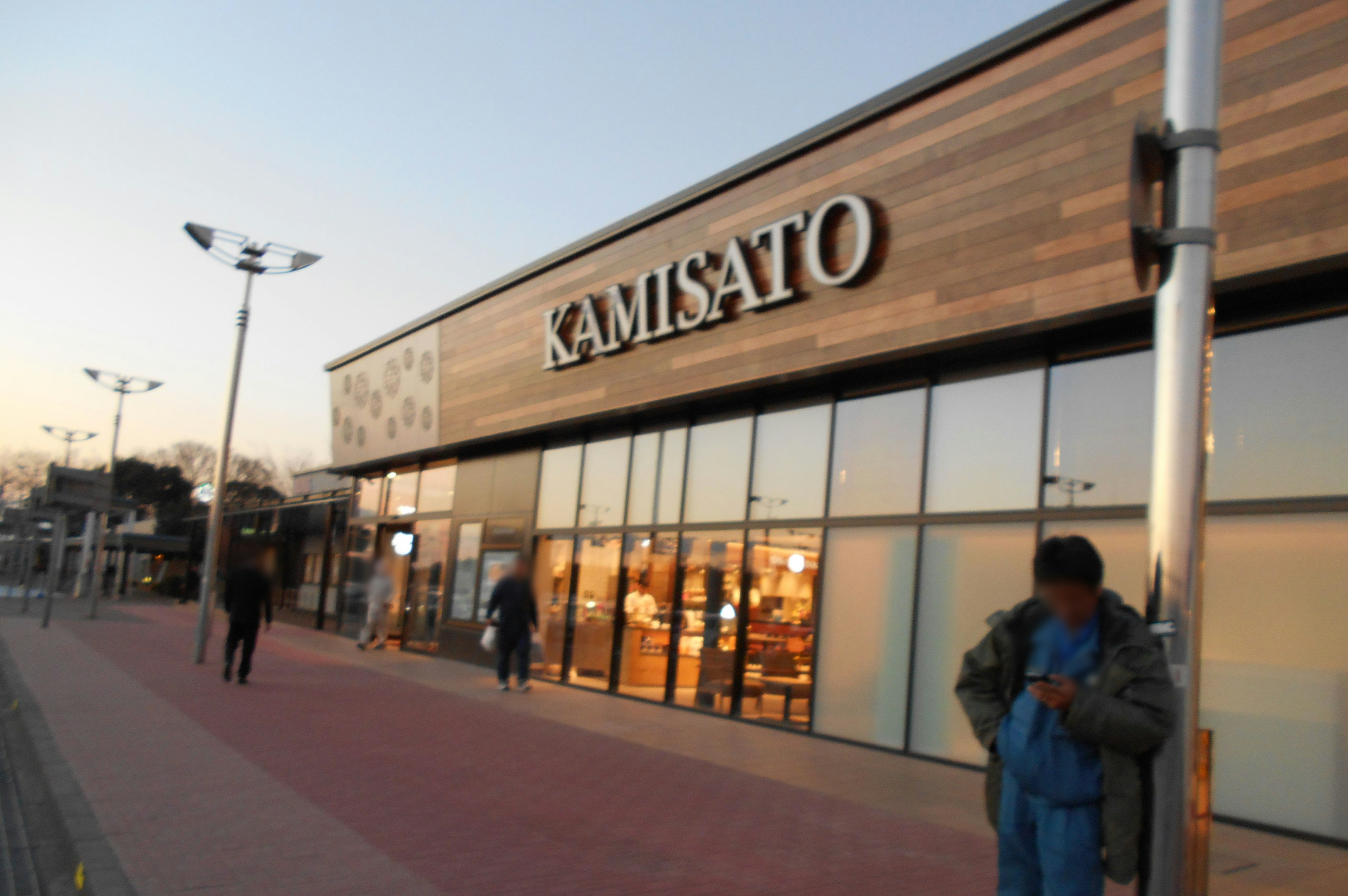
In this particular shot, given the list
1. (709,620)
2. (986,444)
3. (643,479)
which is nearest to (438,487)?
(643,479)

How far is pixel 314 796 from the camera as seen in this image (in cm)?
663

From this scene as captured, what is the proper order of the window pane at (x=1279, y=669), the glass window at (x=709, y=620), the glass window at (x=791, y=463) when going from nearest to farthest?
the window pane at (x=1279, y=669) → the glass window at (x=791, y=463) → the glass window at (x=709, y=620)

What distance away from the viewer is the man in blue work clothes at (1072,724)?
280cm

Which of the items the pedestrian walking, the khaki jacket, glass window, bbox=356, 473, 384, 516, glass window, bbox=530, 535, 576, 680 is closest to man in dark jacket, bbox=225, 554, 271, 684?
glass window, bbox=530, 535, 576, 680

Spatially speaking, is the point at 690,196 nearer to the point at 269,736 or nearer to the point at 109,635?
the point at 269,736

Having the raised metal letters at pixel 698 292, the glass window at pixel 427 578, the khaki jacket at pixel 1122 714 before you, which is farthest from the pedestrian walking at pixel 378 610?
the khaki jacket at pixel 1122 714

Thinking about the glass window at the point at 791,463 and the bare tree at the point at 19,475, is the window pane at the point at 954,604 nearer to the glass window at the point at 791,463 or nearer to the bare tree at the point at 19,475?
the glass window at the point at 791,463

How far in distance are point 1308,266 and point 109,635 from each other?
19289 mm

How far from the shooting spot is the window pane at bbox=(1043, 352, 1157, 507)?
840cm

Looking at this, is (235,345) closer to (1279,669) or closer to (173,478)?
(1279,669)

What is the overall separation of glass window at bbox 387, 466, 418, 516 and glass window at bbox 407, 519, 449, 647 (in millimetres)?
669

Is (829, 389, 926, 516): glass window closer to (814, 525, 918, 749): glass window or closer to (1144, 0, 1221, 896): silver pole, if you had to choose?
(814, 525, 918, 749): glass window

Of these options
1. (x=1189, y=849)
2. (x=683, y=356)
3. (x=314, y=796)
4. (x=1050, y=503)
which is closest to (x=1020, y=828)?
(x=1189, y=849)

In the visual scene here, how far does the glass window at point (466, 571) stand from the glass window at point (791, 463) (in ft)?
23.6
